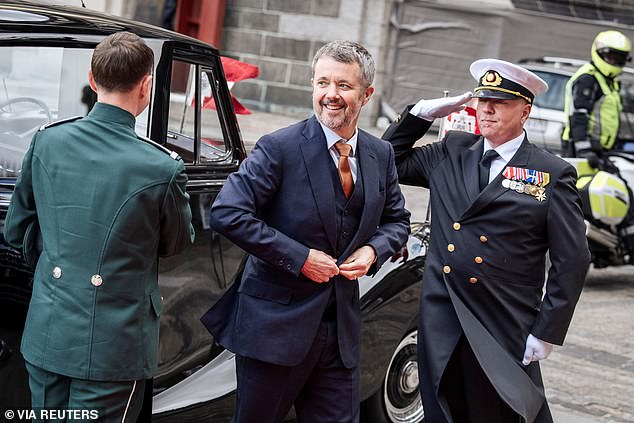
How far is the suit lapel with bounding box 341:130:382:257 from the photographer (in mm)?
3857

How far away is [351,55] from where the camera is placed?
3781 millimetres

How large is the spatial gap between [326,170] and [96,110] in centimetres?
88

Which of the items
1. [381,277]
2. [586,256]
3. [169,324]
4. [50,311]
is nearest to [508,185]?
[586,256]

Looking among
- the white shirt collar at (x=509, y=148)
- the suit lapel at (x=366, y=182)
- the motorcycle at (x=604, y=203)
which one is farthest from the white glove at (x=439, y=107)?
the motorcycle at (x=604, y=203)

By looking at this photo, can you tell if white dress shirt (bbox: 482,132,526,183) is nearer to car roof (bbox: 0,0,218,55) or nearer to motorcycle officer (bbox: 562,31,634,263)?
car roof (bbox: 0,0,218,55)

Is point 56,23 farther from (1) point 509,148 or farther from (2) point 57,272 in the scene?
(1) point 509,148

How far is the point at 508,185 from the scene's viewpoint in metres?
4.21

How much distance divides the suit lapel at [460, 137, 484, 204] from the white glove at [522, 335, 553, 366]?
594mm

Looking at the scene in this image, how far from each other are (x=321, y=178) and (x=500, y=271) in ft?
2.89

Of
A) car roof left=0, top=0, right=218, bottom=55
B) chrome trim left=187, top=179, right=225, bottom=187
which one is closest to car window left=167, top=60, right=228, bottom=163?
chrome trim left=187, top=179, right=225, bottom=187

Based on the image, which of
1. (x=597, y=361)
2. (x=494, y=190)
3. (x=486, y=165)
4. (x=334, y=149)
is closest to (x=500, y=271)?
(x=494, y=190)

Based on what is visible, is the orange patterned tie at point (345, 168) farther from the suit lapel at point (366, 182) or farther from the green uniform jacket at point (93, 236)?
the green uniform jacket at point (93, 236)

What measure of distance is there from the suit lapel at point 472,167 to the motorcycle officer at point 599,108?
5276 millimetres

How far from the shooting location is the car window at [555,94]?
12.4 m
